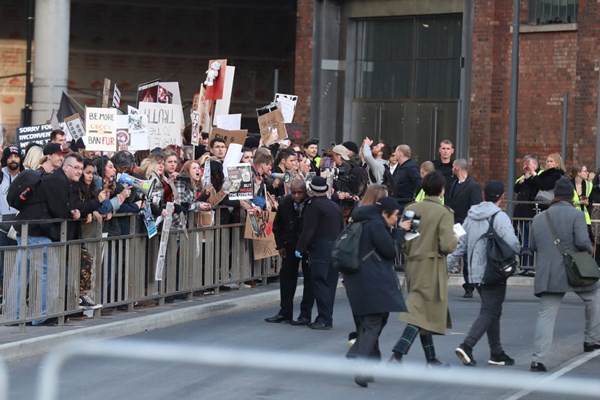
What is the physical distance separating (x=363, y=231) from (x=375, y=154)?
9465 millimetres

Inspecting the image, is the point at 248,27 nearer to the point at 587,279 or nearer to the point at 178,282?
the point at 178,282

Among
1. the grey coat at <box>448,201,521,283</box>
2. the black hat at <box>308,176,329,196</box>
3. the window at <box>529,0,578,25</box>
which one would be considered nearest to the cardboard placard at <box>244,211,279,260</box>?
the black hat at <box>308,176,329,196</box>

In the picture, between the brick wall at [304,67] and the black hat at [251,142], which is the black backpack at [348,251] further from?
the brick wall at [304,67]

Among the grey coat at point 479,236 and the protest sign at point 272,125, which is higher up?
the protest sign at point 272,125

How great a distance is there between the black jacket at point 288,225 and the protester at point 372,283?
3.36m

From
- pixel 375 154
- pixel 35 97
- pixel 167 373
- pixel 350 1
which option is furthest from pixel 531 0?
pixel 167 373

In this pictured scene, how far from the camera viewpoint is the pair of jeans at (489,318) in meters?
11.1

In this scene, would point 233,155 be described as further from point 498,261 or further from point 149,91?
point 498,261

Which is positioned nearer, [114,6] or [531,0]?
[531,0]

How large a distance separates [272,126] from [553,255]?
8.05 metres

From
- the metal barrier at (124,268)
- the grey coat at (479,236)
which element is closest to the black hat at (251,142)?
the metal barrier at (124,268)

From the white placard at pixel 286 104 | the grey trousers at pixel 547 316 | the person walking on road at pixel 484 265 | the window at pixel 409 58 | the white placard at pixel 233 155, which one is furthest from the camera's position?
the window at pixel 409 58

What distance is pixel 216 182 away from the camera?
1584cm

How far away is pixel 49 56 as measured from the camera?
98.1 ft
